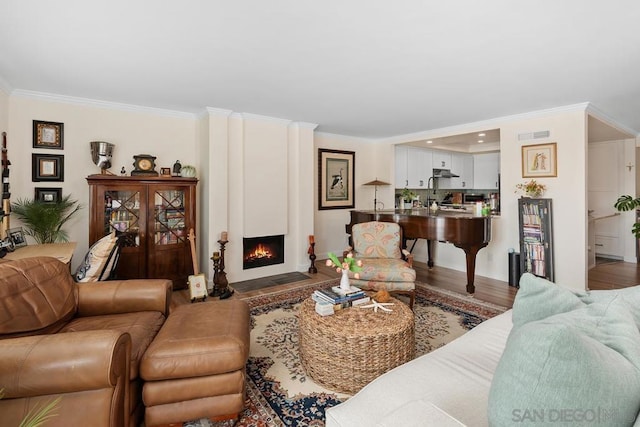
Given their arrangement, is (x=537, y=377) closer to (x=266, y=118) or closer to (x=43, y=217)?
(x=43, y=217)

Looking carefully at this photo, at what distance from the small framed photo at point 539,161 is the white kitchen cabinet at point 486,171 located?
2.56 metres

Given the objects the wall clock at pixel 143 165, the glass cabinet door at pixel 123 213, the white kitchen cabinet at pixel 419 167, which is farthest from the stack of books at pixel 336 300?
the white kitchen cabinet at pixel 419 167

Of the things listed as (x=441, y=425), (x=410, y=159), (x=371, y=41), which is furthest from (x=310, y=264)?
(x=441, y=425)

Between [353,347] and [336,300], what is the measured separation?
38 centimetres

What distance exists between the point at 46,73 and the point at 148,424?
302cm

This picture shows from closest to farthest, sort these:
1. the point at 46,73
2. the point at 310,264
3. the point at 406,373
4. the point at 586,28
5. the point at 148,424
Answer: the point at 406,373
the point at 148,424
the point at 586,28
the point at 46,73
the point at 310,264

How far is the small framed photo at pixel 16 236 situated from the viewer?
2.95 meters

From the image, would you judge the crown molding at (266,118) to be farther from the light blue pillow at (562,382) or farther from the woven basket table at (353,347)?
the light blue pillow at (562,382)

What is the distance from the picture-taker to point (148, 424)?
1625 millimetres

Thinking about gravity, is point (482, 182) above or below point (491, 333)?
above

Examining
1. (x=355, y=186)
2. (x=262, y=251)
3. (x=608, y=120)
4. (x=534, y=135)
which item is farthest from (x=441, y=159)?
(x=262, y=251)

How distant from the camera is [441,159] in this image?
21.8 ft

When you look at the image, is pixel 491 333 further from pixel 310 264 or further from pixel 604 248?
pixel 604 248

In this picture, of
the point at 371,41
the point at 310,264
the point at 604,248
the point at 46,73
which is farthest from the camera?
the point at 604,248
